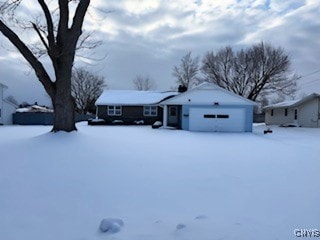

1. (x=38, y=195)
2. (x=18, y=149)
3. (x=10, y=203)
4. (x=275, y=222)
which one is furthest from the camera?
(x=18, y=149)

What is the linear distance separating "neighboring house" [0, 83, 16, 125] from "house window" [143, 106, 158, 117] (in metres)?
16.1

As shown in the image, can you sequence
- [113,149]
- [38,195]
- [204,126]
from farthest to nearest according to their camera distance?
1. [204,126]
2. [113,149]
3. [38,195]

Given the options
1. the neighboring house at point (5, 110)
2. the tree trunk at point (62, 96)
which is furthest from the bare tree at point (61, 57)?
the neighboring house at point (5, 110)

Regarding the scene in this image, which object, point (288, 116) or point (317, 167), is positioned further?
point (288, 116)

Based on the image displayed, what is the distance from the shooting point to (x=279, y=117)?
129ft

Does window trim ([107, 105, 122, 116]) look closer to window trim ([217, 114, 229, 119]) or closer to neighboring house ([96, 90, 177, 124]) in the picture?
neighboring house ([96, 90, 177, 124])

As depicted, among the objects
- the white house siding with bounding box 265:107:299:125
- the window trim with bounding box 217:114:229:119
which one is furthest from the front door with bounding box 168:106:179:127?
the white house siding with bounding box 265:107:299:125

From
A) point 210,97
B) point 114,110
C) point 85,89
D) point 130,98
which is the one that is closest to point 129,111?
point 114,110

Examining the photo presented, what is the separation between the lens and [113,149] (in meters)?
9.99

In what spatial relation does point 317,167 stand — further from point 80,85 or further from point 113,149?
point 80,85

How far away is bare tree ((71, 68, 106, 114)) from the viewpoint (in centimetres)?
5672

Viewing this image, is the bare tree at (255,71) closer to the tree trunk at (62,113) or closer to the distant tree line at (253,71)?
the distant tree line at (253,71)

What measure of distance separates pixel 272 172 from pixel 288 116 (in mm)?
32713

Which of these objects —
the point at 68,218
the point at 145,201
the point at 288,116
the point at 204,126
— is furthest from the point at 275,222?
the point at 288,116
